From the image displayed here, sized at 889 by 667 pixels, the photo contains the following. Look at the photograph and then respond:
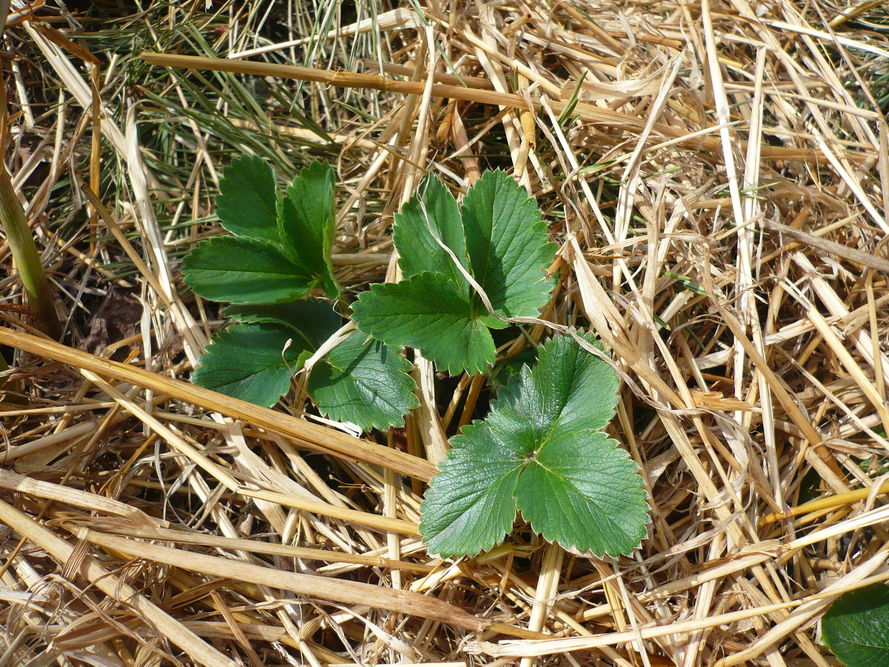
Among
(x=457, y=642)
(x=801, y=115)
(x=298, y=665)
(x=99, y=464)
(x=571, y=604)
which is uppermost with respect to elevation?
(x=801, y=115)

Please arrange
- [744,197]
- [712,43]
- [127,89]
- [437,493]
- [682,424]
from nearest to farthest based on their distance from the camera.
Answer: [437,493], [682,424], [744,197], [712,43], [127,89]

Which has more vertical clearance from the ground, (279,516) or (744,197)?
(744,197)

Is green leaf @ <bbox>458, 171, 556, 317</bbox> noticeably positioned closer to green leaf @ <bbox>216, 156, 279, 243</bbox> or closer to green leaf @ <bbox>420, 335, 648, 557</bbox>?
green leaf @ <bbox>420, 335, 648, 557</bbox>

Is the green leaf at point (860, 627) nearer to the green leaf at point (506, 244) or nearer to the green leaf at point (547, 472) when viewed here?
the green leaf at point (547, 472)

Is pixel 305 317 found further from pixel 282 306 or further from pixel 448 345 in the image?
pixel 448 345

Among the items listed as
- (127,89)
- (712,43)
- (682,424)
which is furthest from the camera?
(127,89)

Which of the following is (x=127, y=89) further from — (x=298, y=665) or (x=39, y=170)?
(x=298, y=665)

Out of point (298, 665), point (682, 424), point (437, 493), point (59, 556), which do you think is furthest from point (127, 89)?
point (682, 424)
